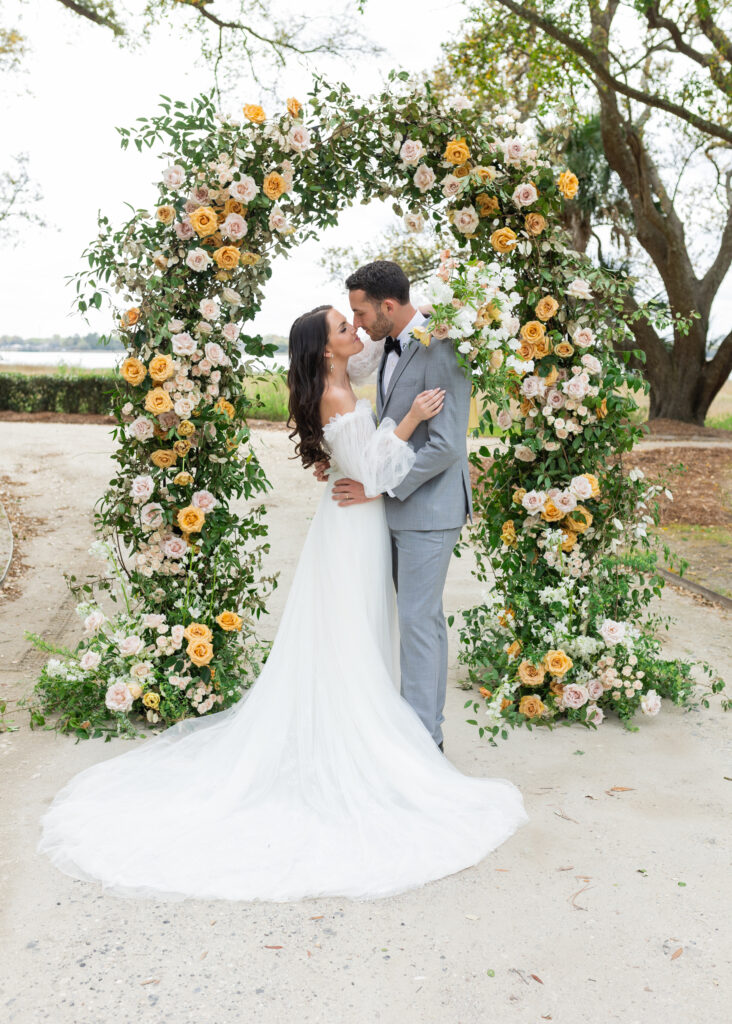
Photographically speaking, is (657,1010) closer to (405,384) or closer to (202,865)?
(202,865)

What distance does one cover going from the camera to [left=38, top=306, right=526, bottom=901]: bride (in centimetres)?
300

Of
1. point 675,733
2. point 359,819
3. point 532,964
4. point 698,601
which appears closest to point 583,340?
point 675,733

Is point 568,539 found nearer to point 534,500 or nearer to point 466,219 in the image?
point 534,500

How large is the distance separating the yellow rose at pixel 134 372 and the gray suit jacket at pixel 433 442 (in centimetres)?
113

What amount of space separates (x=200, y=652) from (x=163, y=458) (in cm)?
90

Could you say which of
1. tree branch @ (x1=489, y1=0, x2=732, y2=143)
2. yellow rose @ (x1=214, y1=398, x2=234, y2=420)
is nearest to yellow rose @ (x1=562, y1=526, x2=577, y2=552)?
yellow rose @ (x1=214, y1=398, x2=234, y2=420)

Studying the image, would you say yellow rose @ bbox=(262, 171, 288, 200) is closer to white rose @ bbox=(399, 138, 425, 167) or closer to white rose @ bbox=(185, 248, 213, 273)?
white rose @ bbox=(185, 248, 213, 273)

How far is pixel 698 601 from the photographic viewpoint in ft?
22.8

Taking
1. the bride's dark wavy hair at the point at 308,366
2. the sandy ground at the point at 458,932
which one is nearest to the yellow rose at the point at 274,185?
the bride's dark wavy hair at the point at 308,366

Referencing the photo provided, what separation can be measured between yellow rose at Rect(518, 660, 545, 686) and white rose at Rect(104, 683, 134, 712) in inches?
71.6

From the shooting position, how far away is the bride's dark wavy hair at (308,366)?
134 inches

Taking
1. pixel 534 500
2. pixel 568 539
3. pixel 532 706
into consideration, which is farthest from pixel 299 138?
pixel 532 706

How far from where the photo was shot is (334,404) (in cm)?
346

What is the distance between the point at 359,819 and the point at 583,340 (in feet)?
7.72
